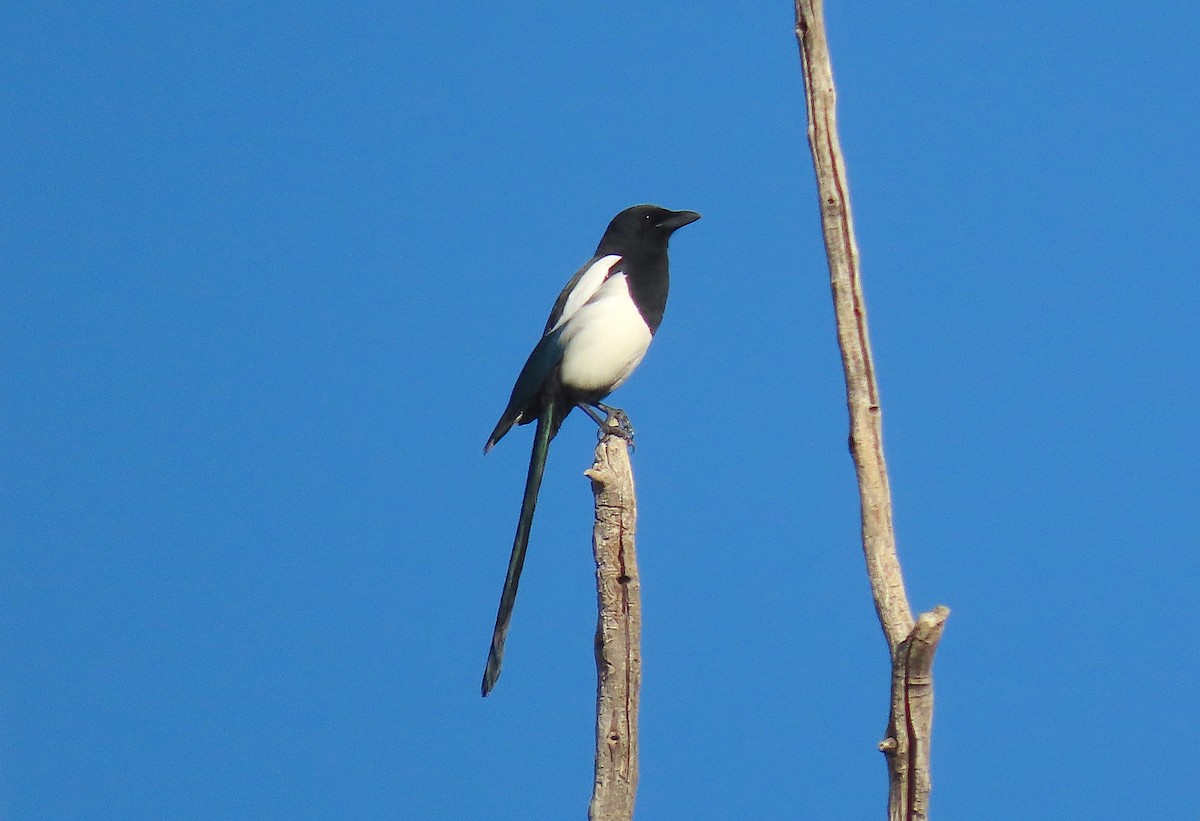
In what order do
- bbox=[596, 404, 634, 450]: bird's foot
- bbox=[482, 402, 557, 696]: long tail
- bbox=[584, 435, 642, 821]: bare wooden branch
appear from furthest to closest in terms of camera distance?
1. bbox=[596, 404, 634, 450]: bird's foot
2. bbox=[482, 402, 557, 696]: long tail
3. bbox=[584, 435, 642, 821]: bare wooden branch

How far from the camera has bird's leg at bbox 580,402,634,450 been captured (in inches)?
165

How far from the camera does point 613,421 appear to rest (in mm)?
4293

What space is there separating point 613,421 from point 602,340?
0.23 metres

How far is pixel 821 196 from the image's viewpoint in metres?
3.30

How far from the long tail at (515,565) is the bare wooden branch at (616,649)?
1.43 feet

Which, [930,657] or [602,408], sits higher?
[602,408]

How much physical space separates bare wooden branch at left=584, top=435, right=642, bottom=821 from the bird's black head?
1.28 m

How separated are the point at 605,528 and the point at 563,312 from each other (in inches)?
47.1

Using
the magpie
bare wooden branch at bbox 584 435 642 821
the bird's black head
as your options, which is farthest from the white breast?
bare wooden branch at bbox 584 435 642 821

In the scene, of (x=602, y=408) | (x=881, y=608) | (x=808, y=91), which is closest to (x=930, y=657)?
(x=881, y=608)

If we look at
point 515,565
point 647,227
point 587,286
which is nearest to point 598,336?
point 587,286

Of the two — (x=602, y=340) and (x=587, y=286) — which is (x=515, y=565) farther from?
(x=587, y=286)

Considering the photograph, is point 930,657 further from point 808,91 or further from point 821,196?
point 808,91

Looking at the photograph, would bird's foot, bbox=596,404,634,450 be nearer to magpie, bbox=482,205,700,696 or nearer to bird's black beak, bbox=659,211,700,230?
magpie, bbox=482,205,700,696
